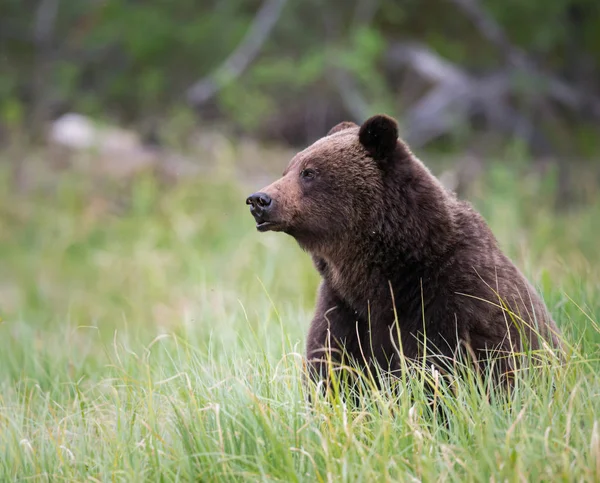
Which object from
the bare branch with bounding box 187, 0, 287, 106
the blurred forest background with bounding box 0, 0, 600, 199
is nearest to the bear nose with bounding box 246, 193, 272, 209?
the blurred forest background with bounding box 0, 0, 600, 199

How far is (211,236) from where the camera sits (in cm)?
955

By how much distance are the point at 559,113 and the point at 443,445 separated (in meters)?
12.8

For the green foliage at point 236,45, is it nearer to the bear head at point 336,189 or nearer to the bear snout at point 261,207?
the bear head at point 336,189

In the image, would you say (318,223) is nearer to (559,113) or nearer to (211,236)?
(211,236)

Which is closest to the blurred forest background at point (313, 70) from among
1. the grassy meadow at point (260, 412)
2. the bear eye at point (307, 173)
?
the grassy meadow at point (260, 412)

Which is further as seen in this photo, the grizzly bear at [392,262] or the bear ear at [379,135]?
the bear ear at [379,135]

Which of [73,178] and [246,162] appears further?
[246,162]

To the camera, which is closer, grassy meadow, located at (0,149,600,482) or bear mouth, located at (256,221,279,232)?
grassy meadow, located at (0,149,600,482)

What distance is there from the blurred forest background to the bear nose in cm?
860

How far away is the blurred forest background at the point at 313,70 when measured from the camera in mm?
12773

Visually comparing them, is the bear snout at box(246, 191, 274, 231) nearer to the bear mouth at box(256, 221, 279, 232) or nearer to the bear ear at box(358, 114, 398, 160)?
the bear mouth at box(256, 221, 279, 232)

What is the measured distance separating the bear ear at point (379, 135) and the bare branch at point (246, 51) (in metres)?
9.86

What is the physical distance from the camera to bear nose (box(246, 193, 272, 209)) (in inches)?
136

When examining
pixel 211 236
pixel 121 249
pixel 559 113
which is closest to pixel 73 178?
pixel 121 249
